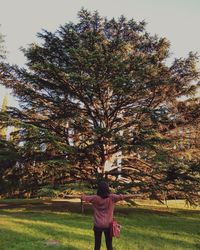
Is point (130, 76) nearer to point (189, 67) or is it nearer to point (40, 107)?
point (189, 67)

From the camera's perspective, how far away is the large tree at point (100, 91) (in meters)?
19.2

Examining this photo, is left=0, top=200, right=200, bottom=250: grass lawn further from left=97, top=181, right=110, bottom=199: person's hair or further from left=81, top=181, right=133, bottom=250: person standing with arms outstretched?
left=97, top=181, right=110, bottom=199: person's hair

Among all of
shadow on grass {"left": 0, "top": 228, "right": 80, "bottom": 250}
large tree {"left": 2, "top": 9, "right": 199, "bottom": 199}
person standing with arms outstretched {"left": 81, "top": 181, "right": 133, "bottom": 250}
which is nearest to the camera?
person standing with arms outstretched {"left": 81, "top": 181, "right": 133, "bottom": 250}

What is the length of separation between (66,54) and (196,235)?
44.8ft

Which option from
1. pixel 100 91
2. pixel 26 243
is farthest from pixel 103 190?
pixel 100 91

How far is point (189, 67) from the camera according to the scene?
2175cm

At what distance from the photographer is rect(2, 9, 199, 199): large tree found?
63.0ft

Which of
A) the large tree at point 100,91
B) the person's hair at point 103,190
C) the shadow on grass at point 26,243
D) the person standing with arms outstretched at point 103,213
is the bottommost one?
the shadow on grass at point 26,243

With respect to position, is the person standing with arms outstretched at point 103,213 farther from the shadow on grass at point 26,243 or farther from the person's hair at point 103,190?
the shadow on grass at point 26,243

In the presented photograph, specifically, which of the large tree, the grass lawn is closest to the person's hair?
the grass lawn

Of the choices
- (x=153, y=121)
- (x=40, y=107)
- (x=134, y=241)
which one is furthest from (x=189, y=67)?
(x=134, y=241)

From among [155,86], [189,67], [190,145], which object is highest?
[189,67]

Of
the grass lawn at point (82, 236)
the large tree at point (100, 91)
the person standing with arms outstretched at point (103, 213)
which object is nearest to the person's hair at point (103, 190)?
the person standing with arms outstretched at point (103, 213)

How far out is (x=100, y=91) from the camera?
806 inches
